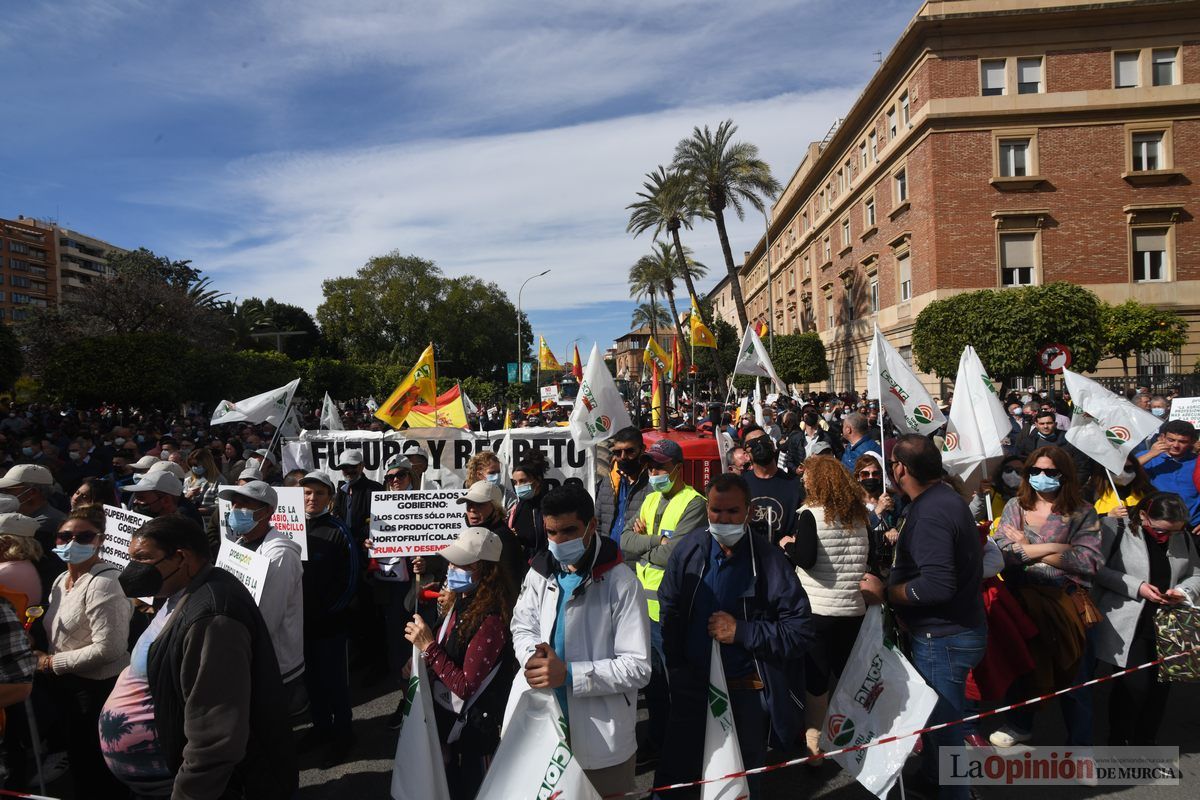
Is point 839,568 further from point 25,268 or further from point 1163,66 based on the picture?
point 25,268

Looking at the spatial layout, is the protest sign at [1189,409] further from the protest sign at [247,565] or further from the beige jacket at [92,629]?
the beige jacket at [92,629]

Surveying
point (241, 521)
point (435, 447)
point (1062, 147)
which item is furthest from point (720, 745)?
point (1062, 147)

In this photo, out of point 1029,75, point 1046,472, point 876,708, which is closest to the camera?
point 876,708

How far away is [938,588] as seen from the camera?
3.38 meters

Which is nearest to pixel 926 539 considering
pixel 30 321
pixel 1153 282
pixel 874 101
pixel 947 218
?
pixel 947 218

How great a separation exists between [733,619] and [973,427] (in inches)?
159

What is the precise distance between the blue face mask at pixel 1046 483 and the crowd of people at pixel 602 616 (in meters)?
0.01

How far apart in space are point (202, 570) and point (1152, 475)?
7.02 meters

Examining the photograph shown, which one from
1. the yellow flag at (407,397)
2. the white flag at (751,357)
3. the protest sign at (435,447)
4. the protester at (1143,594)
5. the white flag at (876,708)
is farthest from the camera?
the white flag at (751,357)

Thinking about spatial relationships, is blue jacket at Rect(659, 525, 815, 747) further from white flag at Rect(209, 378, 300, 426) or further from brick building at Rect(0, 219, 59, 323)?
brick building at Rect(0, 219, 59, 323)

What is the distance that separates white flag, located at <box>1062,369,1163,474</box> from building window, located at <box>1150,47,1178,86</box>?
27.8 meters

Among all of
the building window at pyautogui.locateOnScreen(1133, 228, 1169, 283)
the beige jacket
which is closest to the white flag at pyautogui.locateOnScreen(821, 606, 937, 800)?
the beige jacket

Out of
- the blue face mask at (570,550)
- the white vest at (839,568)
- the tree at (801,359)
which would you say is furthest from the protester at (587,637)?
the tree at (801,359)

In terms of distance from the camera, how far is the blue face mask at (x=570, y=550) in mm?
3004
